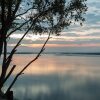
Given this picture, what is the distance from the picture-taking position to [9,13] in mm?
27938

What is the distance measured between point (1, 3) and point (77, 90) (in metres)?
35.0

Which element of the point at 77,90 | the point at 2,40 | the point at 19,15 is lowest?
the point at 77,90

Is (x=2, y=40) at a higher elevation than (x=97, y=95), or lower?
higher

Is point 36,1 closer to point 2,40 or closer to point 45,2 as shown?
point 45,2

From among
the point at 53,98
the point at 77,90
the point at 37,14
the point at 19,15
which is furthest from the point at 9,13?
the point at 77,90

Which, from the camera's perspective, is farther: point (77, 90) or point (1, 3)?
point (77, 90)

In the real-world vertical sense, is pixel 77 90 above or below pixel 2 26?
below

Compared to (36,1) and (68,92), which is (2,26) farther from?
(68,92)

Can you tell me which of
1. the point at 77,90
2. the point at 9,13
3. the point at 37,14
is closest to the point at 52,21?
the point at 37,14

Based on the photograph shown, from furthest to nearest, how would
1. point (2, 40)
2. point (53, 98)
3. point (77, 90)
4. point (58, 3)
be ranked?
1. point (77, 90)
2. point (53, 98)
3. point (58, 3)
4. point (2, 40)

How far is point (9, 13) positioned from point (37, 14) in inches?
115

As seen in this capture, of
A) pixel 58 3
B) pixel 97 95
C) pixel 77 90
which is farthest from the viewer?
pixel 77 90

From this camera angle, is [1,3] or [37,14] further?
[37,14]

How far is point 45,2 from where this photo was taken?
96.4 ft
